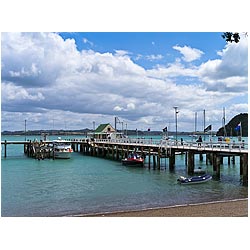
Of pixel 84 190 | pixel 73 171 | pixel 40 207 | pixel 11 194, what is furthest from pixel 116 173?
pixel 40 207

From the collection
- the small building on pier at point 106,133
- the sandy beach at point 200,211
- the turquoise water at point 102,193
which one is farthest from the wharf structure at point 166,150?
the sandy beach at point 200,211

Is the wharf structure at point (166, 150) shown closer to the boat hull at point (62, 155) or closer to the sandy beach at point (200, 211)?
the boat hull at point (62, 155)

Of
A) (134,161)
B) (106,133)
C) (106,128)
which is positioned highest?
(106,128)

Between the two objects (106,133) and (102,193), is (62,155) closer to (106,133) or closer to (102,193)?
(106,133)

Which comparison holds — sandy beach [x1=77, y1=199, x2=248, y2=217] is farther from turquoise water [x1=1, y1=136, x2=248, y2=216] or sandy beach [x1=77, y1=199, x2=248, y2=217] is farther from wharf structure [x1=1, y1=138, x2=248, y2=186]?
wharf structure [x1=1, y1=138, x2=248, y2=186]

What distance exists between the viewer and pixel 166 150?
3266 centimetres

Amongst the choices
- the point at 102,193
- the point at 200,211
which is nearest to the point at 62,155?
the point at 102,193

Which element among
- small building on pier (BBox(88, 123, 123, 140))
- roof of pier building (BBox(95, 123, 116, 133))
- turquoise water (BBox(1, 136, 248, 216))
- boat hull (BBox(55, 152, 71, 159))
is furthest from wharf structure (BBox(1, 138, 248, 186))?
roof of pier building (BBox(95, 123, 116, 133))

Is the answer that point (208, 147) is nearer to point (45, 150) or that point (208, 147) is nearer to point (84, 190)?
point (84, 190)

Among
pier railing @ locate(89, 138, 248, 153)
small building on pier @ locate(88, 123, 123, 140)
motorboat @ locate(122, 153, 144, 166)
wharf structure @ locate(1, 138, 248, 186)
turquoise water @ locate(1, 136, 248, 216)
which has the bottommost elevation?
turquoise water @ locate(1, 136, 248, 216)

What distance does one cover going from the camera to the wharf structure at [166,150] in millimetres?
25059

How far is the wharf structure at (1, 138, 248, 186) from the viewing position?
987 inches

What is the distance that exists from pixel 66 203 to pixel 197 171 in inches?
569

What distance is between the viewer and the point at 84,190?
2153cm
